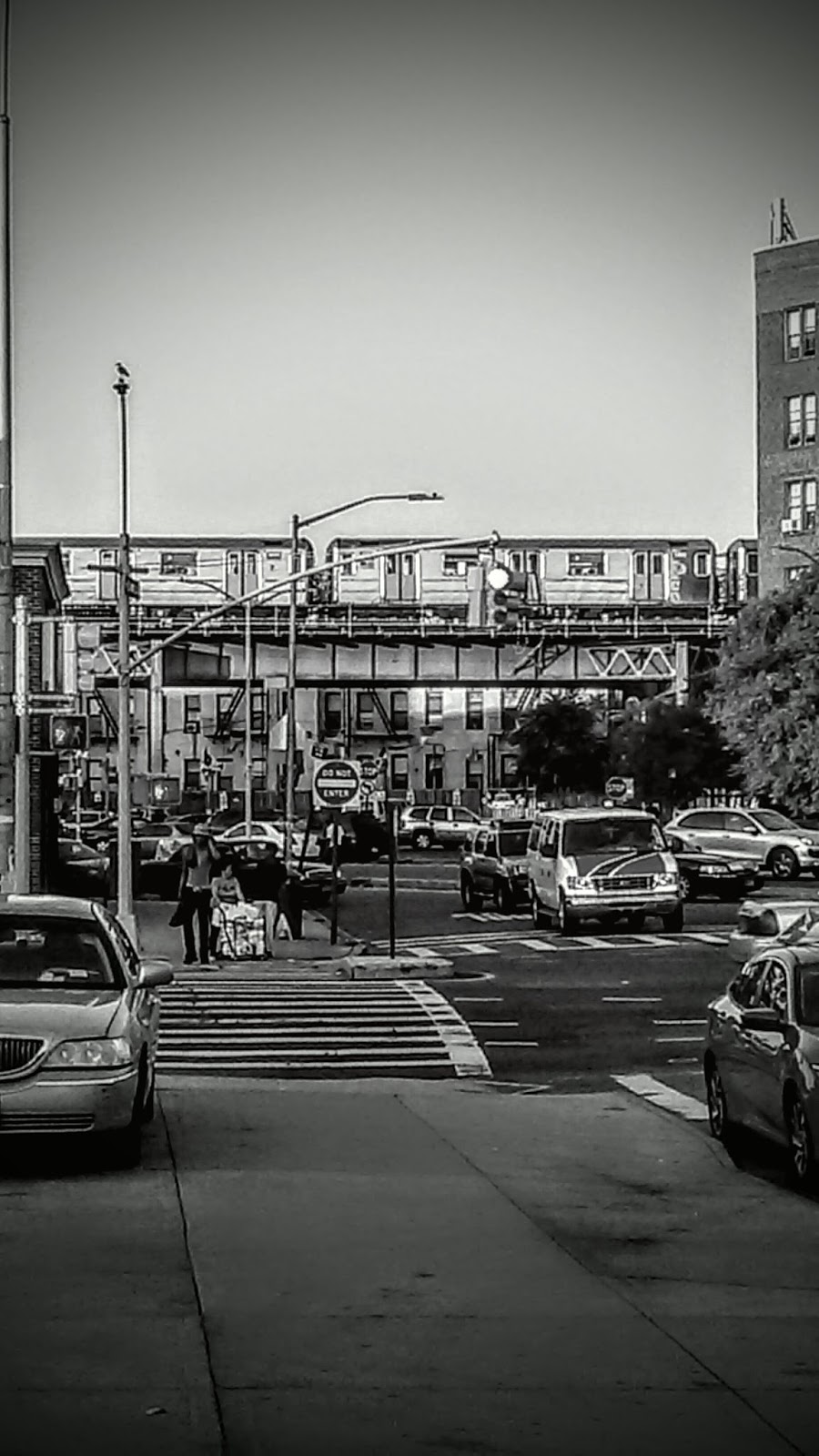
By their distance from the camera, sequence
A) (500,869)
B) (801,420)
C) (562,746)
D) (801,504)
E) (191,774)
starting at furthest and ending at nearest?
1. (191,774)
2. (562,746)
3. (801,420)
4. (801,504)
5. (500,869)

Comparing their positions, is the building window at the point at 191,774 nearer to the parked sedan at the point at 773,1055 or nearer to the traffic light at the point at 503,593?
the traffic light at the point at 503,593

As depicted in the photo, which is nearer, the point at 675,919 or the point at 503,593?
the point at 503,593

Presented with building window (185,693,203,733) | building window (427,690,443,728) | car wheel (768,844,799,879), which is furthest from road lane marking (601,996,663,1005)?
building window (185,693,203,733)

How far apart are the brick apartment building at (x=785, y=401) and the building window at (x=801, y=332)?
33 mm

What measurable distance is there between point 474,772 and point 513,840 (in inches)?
3204

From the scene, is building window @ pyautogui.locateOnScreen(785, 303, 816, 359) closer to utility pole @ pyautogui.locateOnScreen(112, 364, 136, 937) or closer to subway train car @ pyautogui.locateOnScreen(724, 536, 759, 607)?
subway train car @ pyautogui.locateOnScreen(724, 536, 759, 607)

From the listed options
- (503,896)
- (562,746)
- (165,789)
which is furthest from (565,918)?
(165,789)

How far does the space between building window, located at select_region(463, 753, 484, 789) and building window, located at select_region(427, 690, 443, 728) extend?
9.01ft

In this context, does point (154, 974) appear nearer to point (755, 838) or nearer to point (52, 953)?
point (52, 953)

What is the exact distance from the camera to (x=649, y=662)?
84.6 m

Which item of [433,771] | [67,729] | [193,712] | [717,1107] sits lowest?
[717,1107]

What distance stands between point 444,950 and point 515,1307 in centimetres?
2832

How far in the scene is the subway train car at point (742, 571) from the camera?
344ft

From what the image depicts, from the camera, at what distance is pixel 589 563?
5025 inches
